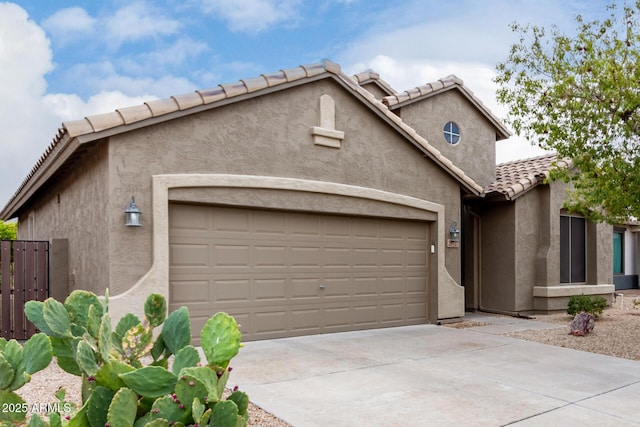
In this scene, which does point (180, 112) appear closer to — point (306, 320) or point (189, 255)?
point (189, 255)

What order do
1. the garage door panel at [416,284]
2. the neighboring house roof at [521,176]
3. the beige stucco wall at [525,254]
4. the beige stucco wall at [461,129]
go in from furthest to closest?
the beige stucco wall at [461,129] → the beige stucco wall at [525,254] → the neighboring house roof at [521,176] → the garage door panel at [416,284]

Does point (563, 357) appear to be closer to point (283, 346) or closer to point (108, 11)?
point (283, 346)

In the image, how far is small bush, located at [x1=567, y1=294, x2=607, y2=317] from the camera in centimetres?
1277

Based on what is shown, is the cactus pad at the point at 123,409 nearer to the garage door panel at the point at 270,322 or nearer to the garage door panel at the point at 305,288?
the garage door panel at the point at 270,322

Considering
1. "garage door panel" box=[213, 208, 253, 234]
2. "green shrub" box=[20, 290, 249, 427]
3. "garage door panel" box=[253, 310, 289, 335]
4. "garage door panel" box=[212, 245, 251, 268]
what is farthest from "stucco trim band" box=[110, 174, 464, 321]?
"green shrub" box=[20, 290, 249, 427]

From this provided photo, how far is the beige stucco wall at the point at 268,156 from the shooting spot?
26.9ft

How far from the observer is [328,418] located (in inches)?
211

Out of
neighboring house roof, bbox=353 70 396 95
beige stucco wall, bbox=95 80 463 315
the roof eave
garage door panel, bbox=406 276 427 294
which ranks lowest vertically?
garage door panel, bbox=406 276 427 294

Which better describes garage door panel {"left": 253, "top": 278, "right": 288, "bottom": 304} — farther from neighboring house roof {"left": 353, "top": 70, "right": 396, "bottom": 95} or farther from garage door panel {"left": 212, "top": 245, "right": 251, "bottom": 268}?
neighboring house roof {"left": 353, "top": 70, "right": 396, "bottom": 95}

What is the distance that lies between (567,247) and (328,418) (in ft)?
38.3

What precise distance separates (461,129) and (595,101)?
6369 mm

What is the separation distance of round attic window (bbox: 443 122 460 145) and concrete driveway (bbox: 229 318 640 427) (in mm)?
6981

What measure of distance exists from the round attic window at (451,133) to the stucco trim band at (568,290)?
4708 millimetres

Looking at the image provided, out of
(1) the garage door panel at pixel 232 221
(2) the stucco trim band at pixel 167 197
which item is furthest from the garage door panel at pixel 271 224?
(2) the stucco trim band at pixel 167 197
